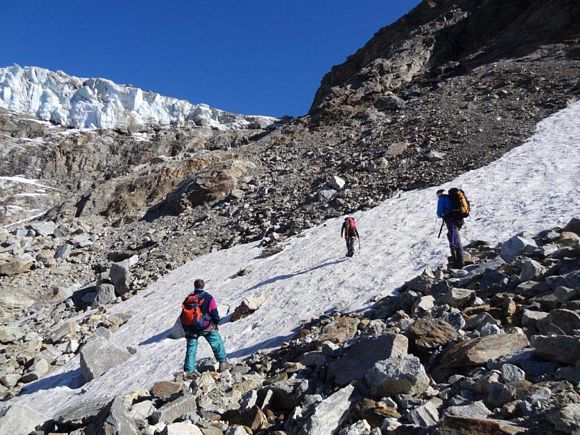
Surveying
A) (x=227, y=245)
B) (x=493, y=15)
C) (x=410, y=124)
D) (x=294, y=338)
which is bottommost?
(x=294, y=338)

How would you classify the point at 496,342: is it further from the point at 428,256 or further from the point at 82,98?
the point at 82,98

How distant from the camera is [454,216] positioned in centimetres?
1061

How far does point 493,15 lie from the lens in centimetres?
4266

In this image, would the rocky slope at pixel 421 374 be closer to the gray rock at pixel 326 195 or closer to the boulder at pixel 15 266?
the gray rock at pixel 326 195

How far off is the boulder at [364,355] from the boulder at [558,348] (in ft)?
4.67

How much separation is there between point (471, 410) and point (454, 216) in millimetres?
7378

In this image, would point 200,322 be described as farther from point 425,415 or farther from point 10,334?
point 10,334

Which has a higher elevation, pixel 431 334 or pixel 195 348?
pixel 431 334

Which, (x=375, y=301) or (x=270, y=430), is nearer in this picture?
(x=270, y=430)

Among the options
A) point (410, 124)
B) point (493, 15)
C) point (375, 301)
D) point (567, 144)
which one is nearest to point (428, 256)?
point (375, 301)

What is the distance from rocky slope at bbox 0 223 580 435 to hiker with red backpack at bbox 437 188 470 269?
37.3 inches

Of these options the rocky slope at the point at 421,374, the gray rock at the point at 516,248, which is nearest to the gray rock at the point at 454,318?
the rocky slope at the point at 421,374

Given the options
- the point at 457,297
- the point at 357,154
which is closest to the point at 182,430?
the point at 457,297

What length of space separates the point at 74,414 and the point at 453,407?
5.82 meters
